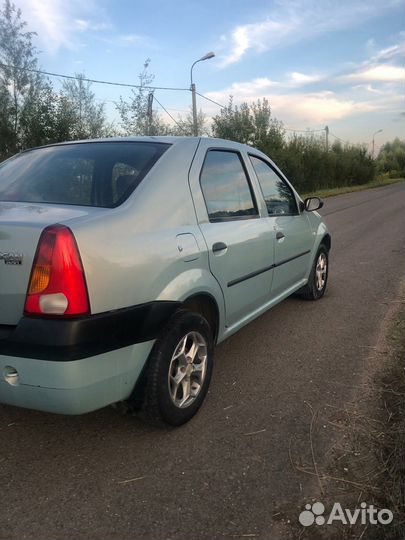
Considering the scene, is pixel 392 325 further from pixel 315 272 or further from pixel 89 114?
pixel 89 114

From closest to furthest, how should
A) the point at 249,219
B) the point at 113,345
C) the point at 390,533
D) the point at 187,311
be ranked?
the point at 390,533
the point at 113,345
the point at 187,311
the point at 249,219

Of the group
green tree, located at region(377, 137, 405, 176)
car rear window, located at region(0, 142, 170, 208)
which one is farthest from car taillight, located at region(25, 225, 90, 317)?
green tree, located at region(377, 137, 405, 176)

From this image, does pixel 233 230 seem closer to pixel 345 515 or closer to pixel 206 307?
pixel 206 307

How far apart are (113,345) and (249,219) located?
1.65 metres

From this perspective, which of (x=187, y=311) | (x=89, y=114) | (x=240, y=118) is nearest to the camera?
(x=187, y=311)

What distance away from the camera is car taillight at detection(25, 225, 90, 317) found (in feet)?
7.04

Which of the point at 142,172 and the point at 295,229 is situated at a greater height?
the point at 142,172

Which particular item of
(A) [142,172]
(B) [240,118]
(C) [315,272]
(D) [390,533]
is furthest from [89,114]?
(D) [390,533]

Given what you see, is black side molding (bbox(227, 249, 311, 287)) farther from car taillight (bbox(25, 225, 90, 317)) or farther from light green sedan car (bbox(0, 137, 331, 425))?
car taillight (bbox(25, 225, 90, 317))

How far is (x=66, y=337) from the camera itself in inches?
84.0

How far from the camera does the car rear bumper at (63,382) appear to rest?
7.11 feet

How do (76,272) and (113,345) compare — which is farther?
(113,345)

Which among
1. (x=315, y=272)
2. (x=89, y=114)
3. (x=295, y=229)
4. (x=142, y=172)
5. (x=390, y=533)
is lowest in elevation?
(x=390, y=533)

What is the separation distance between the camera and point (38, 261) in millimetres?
2164
